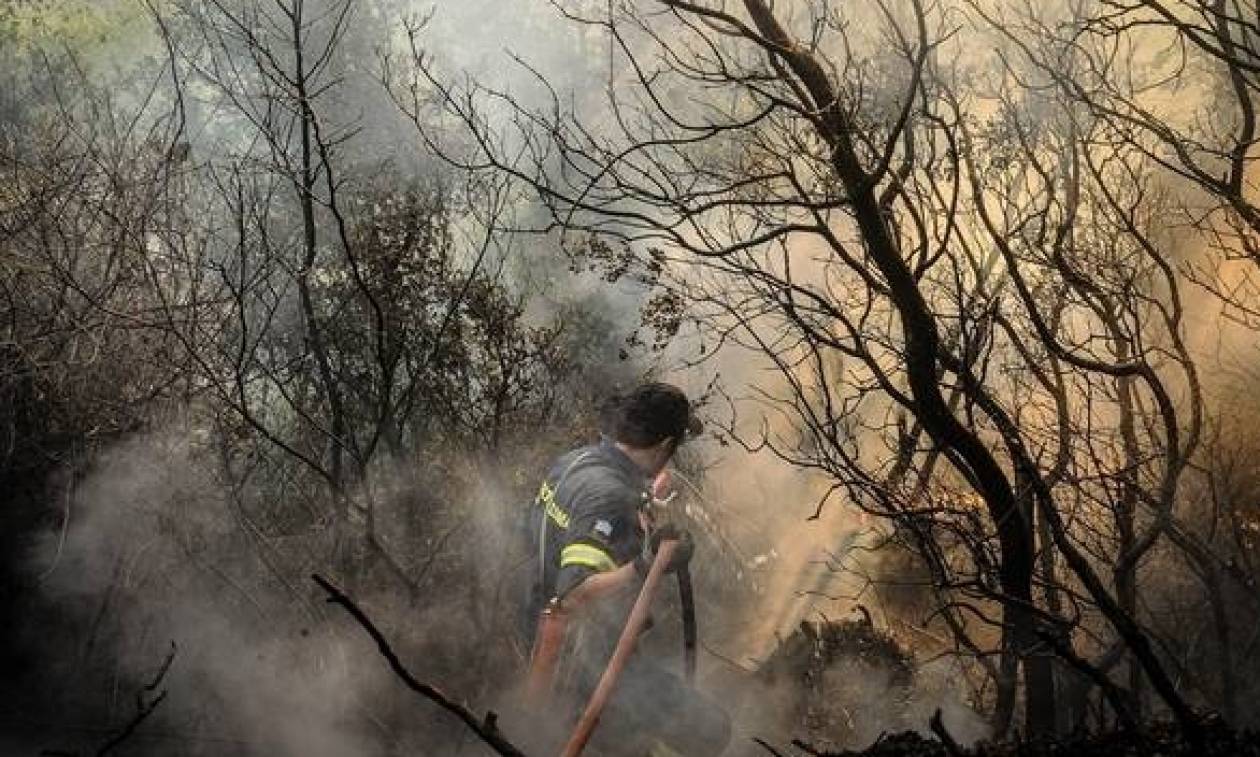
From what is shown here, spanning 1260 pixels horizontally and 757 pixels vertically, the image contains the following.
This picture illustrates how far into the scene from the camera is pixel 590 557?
15.9 feet

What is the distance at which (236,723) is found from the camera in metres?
7.27

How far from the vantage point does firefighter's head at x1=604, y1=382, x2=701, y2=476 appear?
5.15 meters

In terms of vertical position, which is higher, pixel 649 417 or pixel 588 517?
pixel 649 417

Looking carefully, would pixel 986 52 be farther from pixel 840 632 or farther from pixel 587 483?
pixel 587 483

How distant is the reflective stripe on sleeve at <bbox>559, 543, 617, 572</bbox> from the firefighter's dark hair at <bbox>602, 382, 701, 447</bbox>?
25.1 inches

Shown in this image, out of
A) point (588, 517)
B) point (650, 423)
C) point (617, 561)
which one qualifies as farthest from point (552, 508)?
point (650, 423)

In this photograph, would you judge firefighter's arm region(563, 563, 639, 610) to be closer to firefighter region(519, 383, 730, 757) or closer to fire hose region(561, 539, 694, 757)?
firefighter region(519, 383, 730, 757)

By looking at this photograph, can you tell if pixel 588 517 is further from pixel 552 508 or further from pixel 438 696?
pixel 438 696

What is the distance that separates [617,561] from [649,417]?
755 mm

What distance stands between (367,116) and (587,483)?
20672mm

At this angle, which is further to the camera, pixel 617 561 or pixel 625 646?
pixel 617 561

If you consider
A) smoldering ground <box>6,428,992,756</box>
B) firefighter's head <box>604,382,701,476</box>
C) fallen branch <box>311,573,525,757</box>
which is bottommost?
fallen branch <box>311,573,525,757</box>

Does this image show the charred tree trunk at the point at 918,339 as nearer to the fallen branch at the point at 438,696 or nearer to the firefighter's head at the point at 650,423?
the firefighter's head at the point at 650,423

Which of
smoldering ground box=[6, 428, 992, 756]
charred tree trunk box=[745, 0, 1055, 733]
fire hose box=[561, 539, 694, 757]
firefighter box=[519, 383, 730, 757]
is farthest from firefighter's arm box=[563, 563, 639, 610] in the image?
smoldering ground box=[6, 428, 992, 756]
